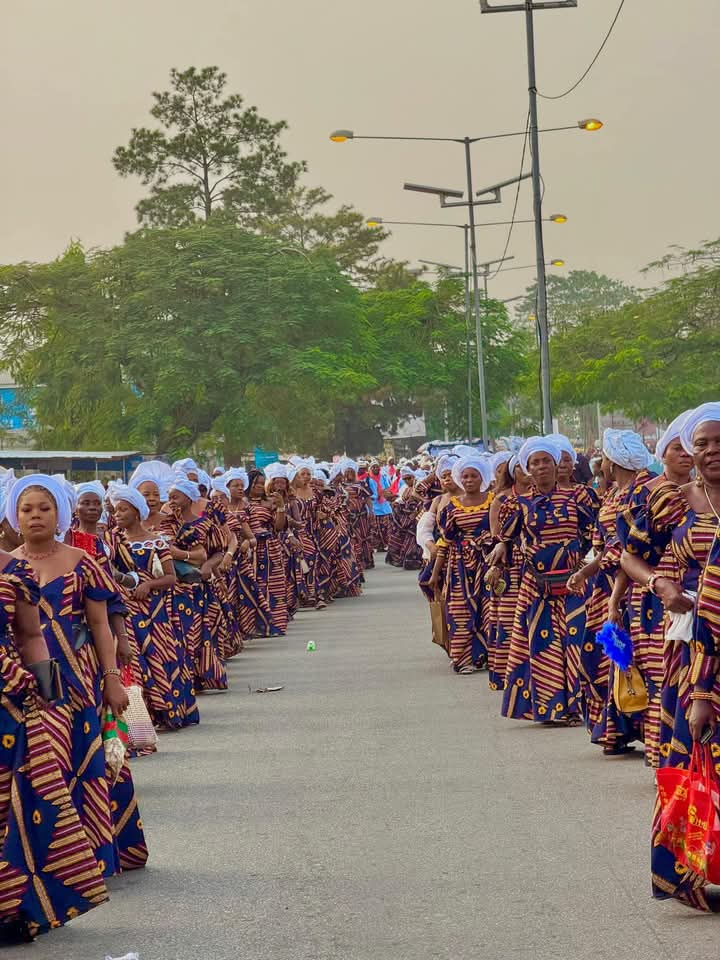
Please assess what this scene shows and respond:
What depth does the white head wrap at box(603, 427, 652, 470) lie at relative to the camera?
1038 cm

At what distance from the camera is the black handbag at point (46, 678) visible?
22.1 ft

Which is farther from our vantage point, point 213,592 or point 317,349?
point 317,349

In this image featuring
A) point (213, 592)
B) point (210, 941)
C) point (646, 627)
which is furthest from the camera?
point (213, 592)

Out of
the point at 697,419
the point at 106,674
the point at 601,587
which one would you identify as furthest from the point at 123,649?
the point at 601,587

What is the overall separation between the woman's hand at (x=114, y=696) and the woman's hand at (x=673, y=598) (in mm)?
2187

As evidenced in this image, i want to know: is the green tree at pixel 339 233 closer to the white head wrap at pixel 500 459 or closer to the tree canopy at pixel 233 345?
the tree canopy at pixel 233 345

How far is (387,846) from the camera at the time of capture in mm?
8172

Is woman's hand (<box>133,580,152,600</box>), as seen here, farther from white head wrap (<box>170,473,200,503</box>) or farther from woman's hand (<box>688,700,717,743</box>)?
woman's hand (<box>688,700,717,743</box>)

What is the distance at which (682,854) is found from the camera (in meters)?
6.41

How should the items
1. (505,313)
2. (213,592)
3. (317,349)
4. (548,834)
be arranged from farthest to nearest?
(505,313) → (317,349) → (213,592) → (548,834)

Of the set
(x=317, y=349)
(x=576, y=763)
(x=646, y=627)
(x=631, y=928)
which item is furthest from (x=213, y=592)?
(x=317, y=349)

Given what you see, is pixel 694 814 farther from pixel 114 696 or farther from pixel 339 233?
pixel 339 233

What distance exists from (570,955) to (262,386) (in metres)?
42.9

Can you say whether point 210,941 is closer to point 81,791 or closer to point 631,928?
point 81,791
